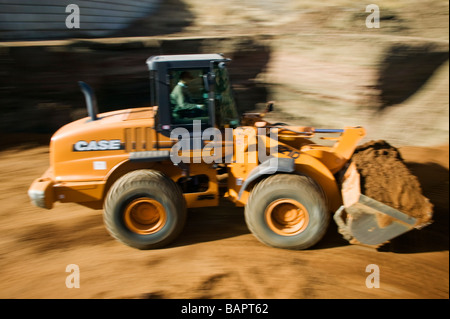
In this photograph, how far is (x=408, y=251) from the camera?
461 centimetres

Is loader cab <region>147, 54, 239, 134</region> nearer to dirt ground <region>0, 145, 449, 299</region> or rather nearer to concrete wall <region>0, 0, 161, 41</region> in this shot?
dirt ground <region>0, 145, 449, 299</region>

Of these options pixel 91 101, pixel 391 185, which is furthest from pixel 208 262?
pixel 91 101

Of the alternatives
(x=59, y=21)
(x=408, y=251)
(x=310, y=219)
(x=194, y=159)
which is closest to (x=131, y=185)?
(x=194, y=159)

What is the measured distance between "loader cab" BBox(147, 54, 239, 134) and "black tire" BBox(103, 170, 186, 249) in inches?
25.9

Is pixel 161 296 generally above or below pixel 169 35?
below

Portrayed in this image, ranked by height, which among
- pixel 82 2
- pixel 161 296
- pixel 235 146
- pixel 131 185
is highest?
pixel 82 2

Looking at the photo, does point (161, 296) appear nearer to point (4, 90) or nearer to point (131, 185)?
point (131, 185)

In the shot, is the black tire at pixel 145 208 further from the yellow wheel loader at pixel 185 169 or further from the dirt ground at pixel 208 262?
the dirt ground at pixel 208 262

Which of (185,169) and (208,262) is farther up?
(185,169)

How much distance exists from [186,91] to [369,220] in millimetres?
2499

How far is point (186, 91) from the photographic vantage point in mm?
4652

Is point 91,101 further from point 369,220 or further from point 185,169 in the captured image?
point 369,220

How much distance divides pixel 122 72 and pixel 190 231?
20.2 feet

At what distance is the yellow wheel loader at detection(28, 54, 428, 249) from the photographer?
4.58m
